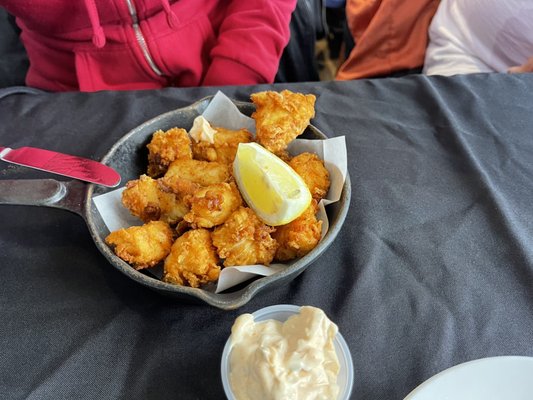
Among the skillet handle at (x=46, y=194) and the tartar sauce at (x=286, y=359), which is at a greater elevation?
the skillet handle at (x=46, y=194)

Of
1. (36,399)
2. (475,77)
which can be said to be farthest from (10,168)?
(475,77)

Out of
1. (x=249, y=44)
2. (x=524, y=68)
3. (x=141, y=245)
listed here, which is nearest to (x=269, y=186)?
(x=141, y=245)

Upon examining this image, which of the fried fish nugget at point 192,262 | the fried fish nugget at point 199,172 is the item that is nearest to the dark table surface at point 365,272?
the fried fish nugget at point 192,262

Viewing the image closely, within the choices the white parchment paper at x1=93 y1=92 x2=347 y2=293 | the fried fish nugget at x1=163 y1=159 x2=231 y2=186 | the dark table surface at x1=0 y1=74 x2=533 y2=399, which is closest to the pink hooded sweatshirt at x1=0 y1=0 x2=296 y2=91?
the dark table surface at x1=0 y1=74 x2=533 y2=399

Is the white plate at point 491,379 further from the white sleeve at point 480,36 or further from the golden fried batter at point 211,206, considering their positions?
the white sleeve at point 480,36

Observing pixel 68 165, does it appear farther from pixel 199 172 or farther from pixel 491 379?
pixel 491 379

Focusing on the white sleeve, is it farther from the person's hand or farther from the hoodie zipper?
the hoodie zipper
